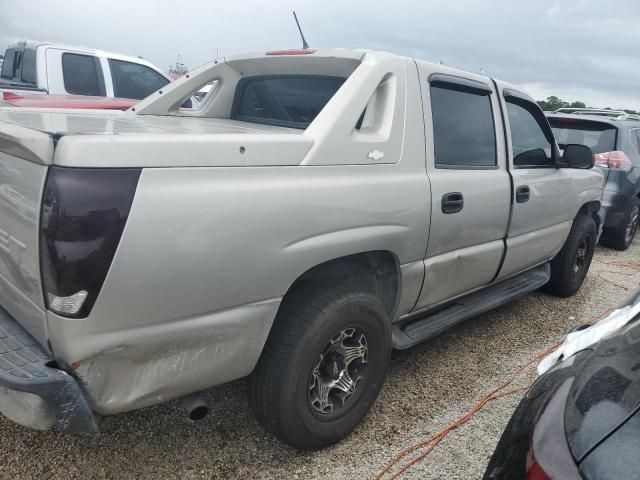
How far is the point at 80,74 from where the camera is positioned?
7055 mm

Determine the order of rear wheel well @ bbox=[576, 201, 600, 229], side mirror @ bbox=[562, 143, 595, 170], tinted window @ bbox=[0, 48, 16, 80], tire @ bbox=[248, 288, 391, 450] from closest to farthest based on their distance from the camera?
1. tire @ bbox=[248, 288, 391, 450]
2. side mirror @ bbox=[562, 143, 595, 170]
3. rear wheel well @ bbox=[576, 201, 600, 229]
4. tinted window @ bbox=[0, 48, 16, 80]

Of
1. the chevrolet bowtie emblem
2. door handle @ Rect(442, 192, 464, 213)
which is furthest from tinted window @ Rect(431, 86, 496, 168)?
the chevrolet bowtie emblem

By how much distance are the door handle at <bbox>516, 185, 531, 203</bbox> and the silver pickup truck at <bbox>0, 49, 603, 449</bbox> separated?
2cm

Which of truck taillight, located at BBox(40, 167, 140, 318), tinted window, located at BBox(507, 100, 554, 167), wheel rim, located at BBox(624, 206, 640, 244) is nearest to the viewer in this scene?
truck taillight, located at BBox(40, 167, 140, 318)

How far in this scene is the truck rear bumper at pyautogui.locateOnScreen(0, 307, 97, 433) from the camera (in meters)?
1.73

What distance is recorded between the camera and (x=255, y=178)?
6.69 feet

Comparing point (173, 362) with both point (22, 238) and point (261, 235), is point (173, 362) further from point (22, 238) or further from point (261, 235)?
point (22, 238)

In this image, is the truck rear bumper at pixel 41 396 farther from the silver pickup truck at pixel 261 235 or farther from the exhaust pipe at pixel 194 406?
the exhaust pipe at pixel 194 406

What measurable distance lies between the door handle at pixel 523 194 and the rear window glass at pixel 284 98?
139cm

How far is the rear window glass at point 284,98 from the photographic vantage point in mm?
3076

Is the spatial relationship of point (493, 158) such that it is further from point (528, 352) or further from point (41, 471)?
point (41, 471)

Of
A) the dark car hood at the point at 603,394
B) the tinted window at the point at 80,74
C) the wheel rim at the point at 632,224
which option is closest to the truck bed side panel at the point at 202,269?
the dark car hood at the point at 603,394

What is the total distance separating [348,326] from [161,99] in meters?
2.02

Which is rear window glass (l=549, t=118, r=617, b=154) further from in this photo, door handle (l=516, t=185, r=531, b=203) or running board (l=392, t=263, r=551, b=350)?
door handle (l=516, t=185, r=531, b=203)
